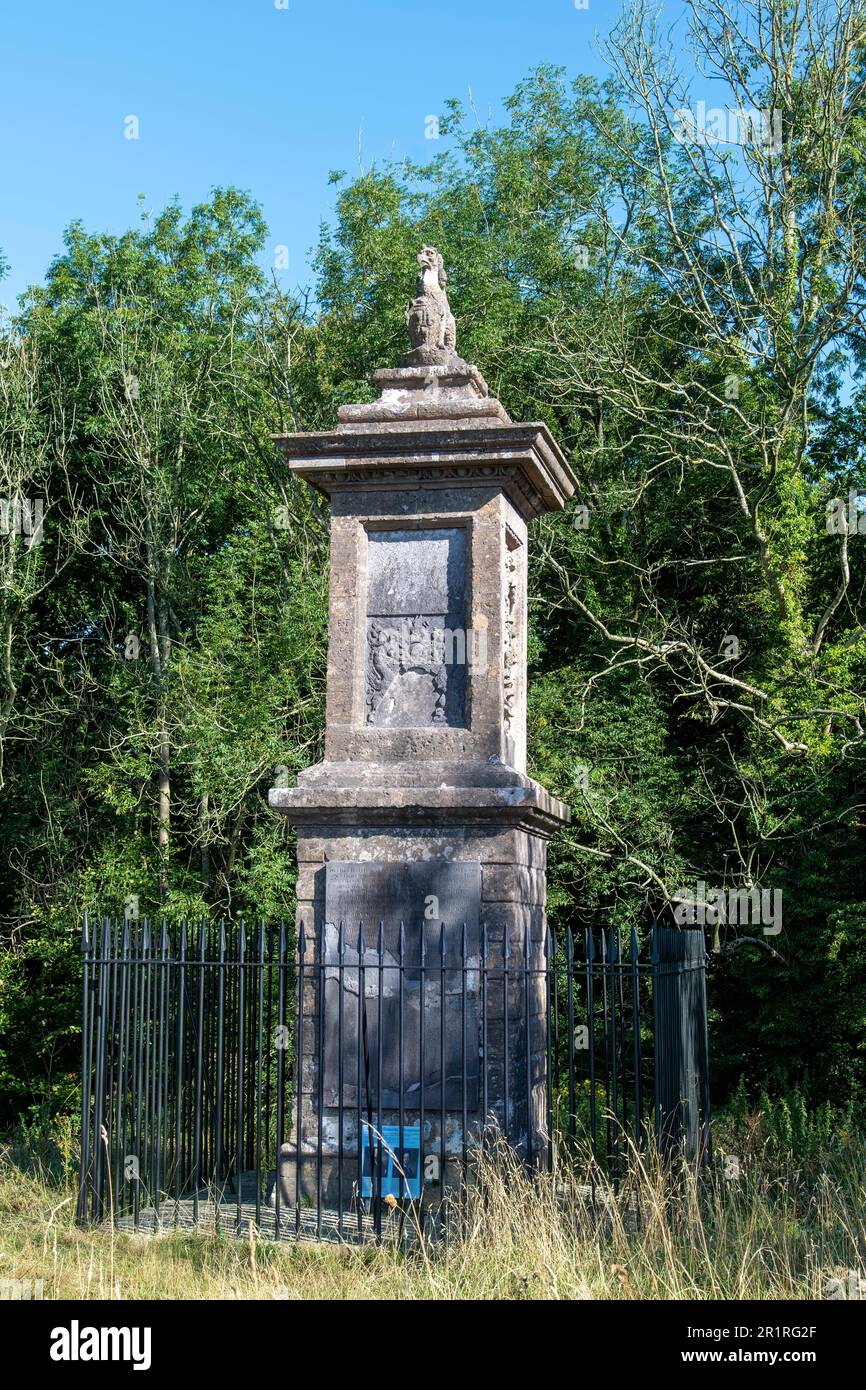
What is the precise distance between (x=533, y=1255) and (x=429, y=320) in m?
5.32

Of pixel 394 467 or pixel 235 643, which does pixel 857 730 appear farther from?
pixel 394 467

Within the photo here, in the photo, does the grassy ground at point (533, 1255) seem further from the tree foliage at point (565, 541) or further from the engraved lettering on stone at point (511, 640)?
the tree foliage at point (565, 541)

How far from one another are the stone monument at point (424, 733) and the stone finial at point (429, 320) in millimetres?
18

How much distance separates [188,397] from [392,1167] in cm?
1361

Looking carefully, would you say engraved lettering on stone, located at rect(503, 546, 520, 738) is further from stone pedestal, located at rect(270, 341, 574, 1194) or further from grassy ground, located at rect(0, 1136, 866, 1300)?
grassy ground, located at rect(0, 1136, 866, 1300)

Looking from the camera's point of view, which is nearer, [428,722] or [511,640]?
[428,722]

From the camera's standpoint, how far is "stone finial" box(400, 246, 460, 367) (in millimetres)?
8391

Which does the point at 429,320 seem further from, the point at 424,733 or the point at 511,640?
the point at 424,733

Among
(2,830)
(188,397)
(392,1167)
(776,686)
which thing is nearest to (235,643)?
(188,397)

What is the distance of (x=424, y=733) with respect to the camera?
7.72m

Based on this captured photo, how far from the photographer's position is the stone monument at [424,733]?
24.2 ft

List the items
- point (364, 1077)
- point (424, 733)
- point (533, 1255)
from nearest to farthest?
point (533, 1255) → point (364, 1077) → point (424, 733)

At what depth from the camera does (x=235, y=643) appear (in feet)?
56.6

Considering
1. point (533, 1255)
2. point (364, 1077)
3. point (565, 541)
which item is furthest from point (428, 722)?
point (565, 541)
